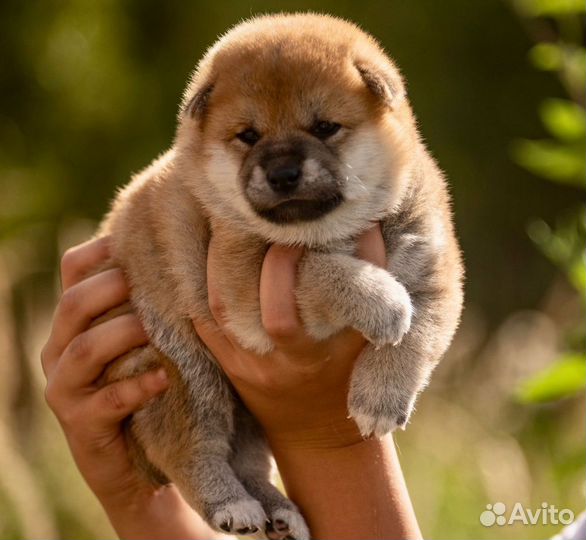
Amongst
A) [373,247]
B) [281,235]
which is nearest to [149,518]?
[281,235]

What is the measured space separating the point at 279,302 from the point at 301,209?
10.7 inches

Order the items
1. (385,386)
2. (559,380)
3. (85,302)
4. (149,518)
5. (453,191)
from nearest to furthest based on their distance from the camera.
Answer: (559,380), (385,386), (85,302), (149,518), (453,191)

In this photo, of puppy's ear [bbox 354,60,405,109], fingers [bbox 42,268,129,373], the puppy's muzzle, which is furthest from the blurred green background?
the puppy's muzzle

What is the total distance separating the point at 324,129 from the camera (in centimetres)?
275

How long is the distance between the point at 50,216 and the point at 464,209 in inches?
155

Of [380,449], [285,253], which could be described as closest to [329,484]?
[380,449]

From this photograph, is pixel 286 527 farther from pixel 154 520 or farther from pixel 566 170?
pixel 566 170

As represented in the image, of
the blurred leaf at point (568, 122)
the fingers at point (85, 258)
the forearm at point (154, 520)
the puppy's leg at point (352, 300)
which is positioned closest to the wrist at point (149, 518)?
the forearm at point (154, 520)

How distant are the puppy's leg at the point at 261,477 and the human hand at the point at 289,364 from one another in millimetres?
129

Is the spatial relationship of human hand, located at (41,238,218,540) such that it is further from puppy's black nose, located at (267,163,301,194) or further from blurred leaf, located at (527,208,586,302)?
blurred leaf, located at (527,208,586,302)

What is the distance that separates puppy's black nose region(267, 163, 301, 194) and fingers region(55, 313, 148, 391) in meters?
0.66

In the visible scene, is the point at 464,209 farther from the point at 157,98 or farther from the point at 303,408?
the point at 303,408

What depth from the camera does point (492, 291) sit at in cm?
876

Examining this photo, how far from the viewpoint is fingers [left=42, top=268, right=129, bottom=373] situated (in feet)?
9.91
